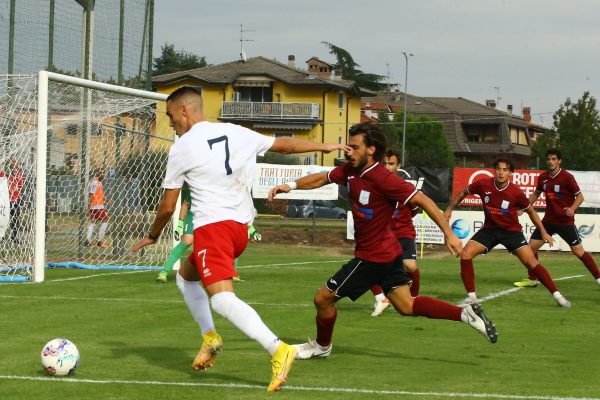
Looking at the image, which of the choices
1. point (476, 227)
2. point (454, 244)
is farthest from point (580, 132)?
point (454, 244)

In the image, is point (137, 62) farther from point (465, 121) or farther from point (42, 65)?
point (465, 121)

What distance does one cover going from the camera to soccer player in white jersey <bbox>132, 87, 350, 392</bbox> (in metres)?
7.18

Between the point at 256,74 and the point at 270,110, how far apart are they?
318cm

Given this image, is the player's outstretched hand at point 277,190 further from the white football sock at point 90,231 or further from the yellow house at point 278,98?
the yellow house at point 278,98

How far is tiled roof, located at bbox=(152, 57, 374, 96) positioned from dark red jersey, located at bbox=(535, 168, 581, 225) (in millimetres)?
59500

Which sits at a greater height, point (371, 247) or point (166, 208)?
point (166, 208)

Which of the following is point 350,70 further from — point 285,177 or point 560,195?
point 560,195

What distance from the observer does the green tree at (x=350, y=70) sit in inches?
3903

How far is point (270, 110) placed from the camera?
77.7 metres

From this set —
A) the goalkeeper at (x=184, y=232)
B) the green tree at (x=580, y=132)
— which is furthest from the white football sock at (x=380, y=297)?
the green tree at (x=580, y=132)

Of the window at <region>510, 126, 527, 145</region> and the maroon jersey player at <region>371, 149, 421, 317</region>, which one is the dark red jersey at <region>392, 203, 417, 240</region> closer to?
the maroon jersey player at <region>371, 149, 421, 317</region>

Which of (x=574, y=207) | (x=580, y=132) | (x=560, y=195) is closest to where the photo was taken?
(x=574, y=207)

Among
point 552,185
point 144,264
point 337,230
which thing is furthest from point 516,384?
point 337,230

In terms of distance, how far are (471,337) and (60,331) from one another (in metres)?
4.24
